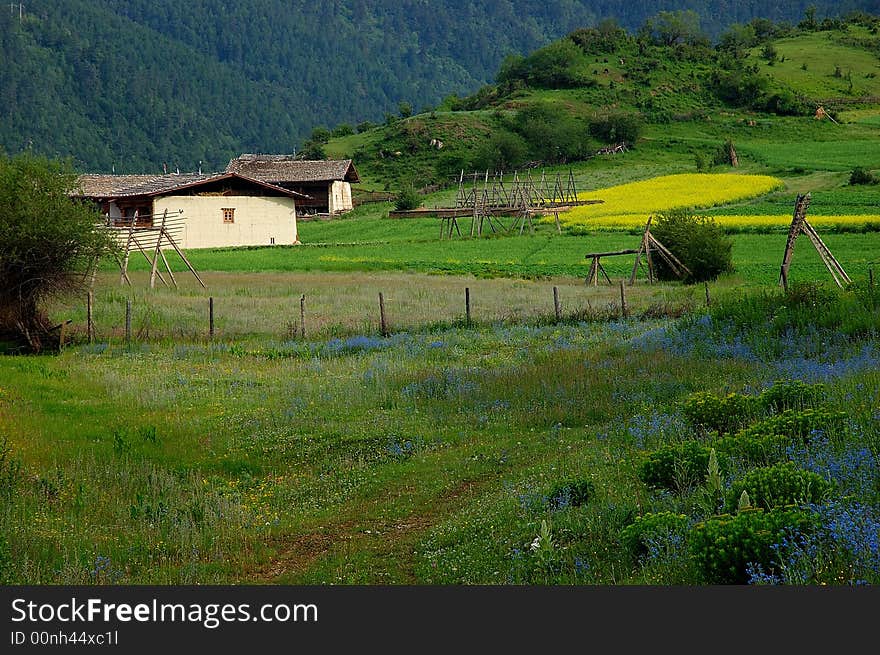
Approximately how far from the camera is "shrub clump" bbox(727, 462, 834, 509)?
7.55 meters

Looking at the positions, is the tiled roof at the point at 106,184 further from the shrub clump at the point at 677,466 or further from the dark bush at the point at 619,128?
the shrub clump at the point at 677,466

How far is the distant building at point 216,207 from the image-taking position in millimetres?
65938

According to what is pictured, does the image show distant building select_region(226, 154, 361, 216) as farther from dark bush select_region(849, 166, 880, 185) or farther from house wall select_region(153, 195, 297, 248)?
dark bush select_region(849, 166, 880, 185)

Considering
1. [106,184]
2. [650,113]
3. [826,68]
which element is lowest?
[106,184]

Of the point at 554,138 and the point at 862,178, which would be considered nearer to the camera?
the point at 862,178

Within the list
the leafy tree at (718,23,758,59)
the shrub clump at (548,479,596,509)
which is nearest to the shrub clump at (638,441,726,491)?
the shrub clump at (548,479,596,509)

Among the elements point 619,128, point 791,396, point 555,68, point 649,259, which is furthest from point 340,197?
point 791,396

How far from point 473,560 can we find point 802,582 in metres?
3.13

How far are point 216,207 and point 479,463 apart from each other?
57.7 metres

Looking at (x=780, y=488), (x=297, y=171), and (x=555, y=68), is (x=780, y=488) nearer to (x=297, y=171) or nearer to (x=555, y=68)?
(x=297, y=171)

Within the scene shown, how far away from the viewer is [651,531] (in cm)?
779

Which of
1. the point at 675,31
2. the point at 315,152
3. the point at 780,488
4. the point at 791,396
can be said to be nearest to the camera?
the point at 780,488

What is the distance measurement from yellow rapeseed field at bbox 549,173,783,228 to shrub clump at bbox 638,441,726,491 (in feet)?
165

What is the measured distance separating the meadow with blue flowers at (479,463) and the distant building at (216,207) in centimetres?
4582
